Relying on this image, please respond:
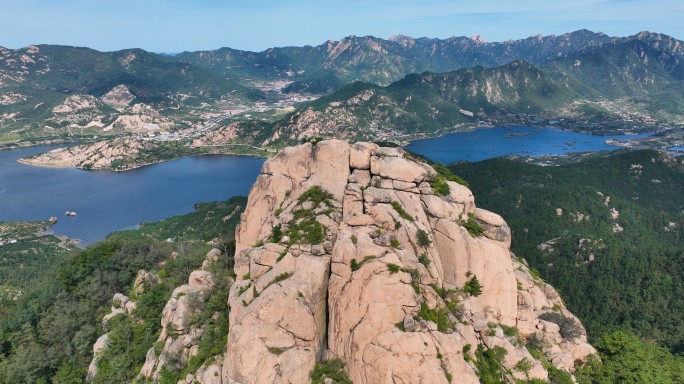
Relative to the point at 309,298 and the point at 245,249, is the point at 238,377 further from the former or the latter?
the point at 245,249

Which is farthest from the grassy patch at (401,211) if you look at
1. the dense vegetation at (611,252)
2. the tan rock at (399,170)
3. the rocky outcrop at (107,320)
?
the rocky outcrop at (107,320)

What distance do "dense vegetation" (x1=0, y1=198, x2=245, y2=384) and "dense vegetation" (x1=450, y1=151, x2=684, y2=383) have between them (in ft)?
163

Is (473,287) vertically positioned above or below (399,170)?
below

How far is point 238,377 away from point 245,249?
16.5 meters

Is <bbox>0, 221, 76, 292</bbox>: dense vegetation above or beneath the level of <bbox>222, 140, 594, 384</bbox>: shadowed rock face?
beneath

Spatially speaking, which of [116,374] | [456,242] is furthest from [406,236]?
[116,374]

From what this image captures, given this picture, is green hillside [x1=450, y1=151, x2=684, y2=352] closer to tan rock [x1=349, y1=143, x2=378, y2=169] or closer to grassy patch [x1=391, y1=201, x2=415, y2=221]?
grassy patch [x1=391, y1=201, x2=415, y2=221]

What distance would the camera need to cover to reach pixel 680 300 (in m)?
89.9

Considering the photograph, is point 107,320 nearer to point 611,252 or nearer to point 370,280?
point 370,280

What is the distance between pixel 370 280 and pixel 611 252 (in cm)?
10126

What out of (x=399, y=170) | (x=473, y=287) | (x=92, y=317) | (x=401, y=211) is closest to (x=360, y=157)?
(x=399, y=170)

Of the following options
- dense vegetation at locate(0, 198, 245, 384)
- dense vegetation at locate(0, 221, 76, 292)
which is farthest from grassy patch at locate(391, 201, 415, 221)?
dense vegetation at locate(0, 221, 76, 292)

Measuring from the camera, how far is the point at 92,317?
55.9 m

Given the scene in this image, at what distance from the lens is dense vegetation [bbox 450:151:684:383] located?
157ft
